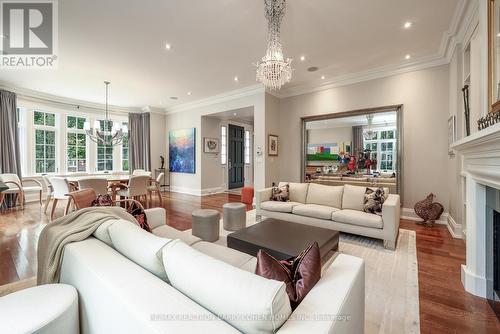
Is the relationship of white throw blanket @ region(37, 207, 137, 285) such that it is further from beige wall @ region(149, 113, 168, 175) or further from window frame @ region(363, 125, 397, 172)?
beige wall @ region(149, 113, 168, 175)

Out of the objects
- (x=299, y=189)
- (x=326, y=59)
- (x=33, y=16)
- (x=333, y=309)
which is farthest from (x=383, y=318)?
(x=33, y=16)

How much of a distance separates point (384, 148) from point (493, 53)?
9.12 feet

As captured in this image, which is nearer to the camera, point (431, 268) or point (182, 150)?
point (431, 268)

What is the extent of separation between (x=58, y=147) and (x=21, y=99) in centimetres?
144

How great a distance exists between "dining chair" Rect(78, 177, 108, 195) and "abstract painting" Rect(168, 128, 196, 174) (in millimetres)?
A: 3112

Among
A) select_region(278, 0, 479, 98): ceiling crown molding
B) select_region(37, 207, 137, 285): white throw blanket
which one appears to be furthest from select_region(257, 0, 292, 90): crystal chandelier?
select_region(37, 207, 137, 285): white throw blanket

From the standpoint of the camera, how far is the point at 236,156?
8422 millimetres

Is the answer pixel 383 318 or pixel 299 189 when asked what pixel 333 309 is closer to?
pixel 383 318

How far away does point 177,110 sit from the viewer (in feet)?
25.4

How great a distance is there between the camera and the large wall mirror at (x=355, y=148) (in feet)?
14.5

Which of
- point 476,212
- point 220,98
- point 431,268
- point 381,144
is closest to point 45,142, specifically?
point 220,98

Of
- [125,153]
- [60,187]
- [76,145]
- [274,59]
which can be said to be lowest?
[60,187]

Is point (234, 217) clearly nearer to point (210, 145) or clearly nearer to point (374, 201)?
point (374, 201)

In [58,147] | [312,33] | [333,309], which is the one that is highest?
[312,33]
